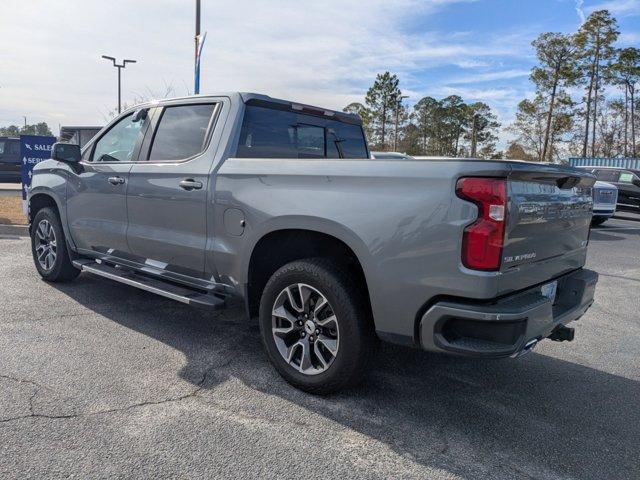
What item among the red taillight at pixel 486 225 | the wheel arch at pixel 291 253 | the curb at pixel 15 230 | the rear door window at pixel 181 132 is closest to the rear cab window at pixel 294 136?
the rear door window at pixel 181 132

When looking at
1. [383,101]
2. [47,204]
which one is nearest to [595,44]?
[383,101]

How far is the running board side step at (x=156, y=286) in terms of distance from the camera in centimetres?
370

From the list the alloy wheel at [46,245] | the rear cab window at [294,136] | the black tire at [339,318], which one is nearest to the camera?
the black tire at [339,318]

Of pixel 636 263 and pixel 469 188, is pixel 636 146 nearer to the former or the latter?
pixel 636 263

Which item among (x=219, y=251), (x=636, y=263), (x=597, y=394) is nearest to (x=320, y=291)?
(x=219, y=251)

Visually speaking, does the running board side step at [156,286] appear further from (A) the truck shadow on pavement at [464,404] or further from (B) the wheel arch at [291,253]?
(A) the truck shadow on pavement at [464,404]

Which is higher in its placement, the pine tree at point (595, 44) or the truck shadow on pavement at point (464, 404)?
the pine tree at point (595, 44)

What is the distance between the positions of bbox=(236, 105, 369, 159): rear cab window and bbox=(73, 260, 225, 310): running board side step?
1.07m

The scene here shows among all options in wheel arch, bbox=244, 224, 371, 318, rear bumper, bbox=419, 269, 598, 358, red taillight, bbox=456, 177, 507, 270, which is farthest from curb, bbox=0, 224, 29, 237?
red taillight, bbox=456, 177, 507, 270

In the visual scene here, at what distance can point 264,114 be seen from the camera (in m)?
4.03

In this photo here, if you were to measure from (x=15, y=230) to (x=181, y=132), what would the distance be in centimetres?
672

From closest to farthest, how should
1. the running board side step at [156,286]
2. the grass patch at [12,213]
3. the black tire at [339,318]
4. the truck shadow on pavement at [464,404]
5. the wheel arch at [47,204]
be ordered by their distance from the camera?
the truck shadow on pavement at [464,404]
the black tire at [339,318]
the running board side step at [156,286]
the wheel arch at [47,204]
the grass patch at [12,213]

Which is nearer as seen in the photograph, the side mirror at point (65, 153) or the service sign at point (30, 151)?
the side mirror at point (65, 153)

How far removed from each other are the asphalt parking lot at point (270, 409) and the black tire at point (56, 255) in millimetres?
862
